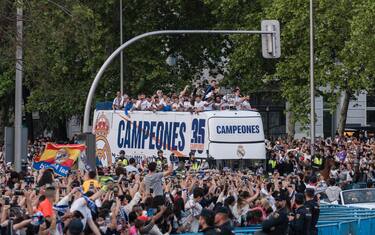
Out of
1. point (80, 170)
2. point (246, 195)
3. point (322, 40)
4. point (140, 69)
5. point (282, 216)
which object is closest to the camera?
point (282, 216)

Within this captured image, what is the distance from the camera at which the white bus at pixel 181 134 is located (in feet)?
119

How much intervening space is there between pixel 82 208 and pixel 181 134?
20842mm

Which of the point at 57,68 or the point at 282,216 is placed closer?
the point at 282,216

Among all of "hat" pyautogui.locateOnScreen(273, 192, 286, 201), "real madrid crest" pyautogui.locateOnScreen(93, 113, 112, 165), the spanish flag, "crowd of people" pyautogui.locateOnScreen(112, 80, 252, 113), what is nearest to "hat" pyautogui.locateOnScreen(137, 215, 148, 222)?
"hat" pyautogui.locateOnScreen(273, 192, 286, 201)

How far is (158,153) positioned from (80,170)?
32.3 ft

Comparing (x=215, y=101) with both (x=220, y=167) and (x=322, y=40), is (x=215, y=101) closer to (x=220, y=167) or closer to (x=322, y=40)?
(x=220, y=167)

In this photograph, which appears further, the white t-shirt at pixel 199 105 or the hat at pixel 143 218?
the white t-shirt at pixel 199 105

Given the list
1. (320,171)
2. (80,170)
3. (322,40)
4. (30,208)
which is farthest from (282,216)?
(322,40)

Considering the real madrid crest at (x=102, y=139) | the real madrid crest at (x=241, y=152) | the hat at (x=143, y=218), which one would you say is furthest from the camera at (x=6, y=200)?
the real madrid crest at (x=102, y=139)

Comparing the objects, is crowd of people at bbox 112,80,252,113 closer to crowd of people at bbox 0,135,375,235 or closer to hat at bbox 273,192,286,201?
crowd of people at bbox 0,135,375,235

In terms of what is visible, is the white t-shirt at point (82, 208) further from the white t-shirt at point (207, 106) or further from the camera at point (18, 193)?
the white t-shirt at point (207, 106)

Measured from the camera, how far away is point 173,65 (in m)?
60.7

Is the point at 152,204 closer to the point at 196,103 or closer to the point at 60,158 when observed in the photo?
the point at 60,158

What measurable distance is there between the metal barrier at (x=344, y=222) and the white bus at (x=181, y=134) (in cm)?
1052
